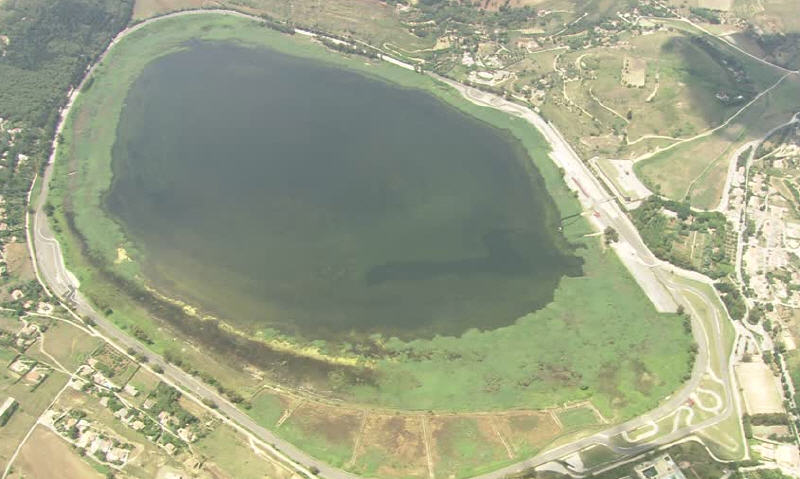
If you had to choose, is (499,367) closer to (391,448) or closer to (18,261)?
(391,448)

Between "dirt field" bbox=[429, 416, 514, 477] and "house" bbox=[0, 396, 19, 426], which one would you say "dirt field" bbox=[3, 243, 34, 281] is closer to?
"house" bbox=[0, 396, 19, 426]

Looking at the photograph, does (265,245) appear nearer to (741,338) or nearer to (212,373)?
(212,373)

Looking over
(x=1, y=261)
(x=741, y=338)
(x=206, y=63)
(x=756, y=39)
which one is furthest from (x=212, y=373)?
(x=756, y=39)

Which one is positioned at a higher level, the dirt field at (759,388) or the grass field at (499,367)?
the dirt field at (759,388)

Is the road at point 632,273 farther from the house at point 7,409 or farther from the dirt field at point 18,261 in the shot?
the dirt field at point 18,261

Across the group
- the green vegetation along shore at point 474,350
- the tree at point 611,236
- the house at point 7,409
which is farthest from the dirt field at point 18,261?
the tree at point 611,236

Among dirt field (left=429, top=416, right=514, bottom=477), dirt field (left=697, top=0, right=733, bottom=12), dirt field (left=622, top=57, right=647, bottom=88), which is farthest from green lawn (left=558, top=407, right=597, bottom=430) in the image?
dirt field (left=697, top=0, right=733, bottom=12)
